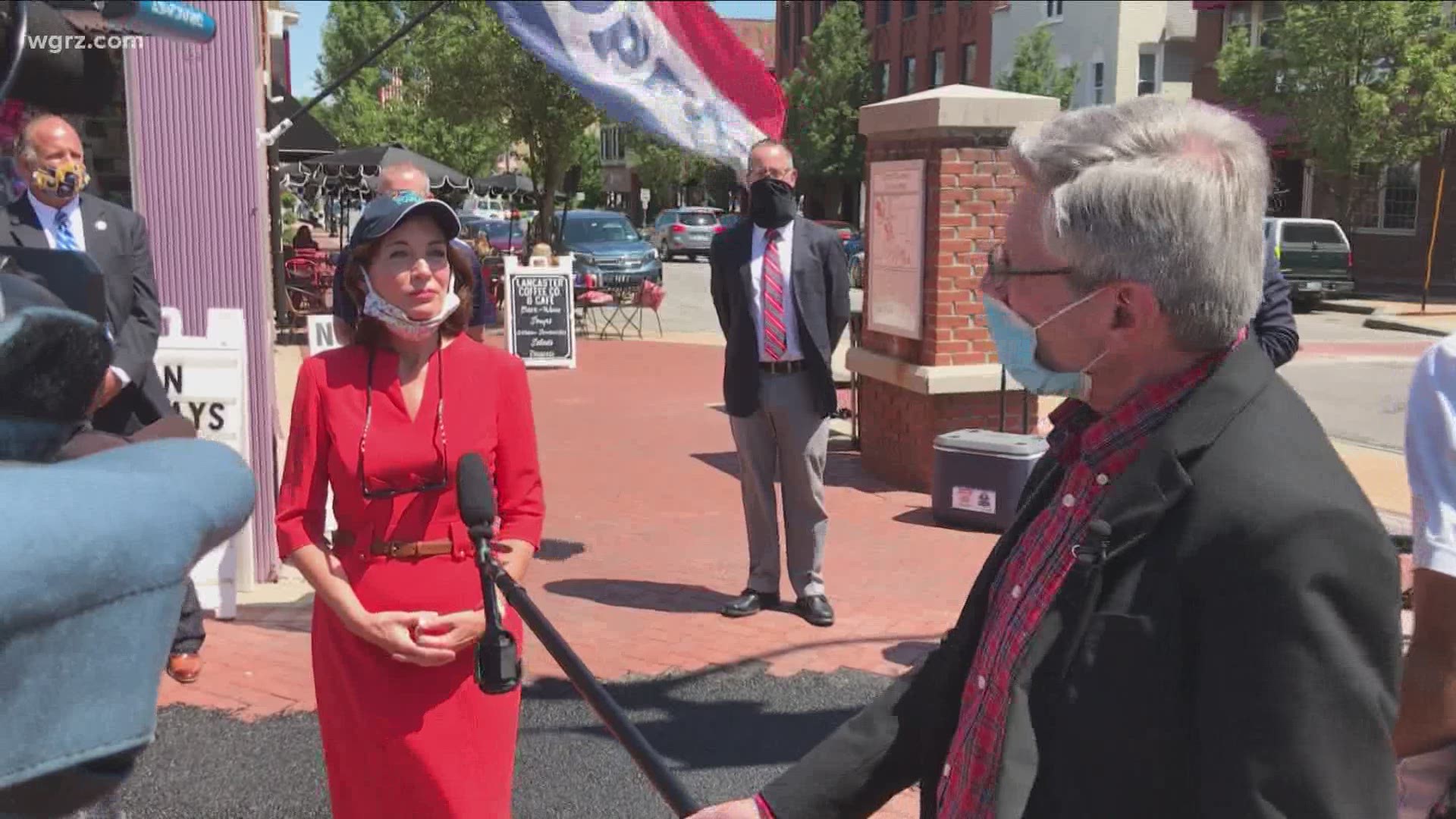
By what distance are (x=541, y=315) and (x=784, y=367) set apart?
10.1 meters

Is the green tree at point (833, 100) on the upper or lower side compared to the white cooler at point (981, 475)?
upper

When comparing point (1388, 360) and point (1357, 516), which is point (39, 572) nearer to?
point (1357, 516)

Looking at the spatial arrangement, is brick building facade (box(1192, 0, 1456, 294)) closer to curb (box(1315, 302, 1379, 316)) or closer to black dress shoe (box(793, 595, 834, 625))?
curb (box(1315, 302, 1379, 316))

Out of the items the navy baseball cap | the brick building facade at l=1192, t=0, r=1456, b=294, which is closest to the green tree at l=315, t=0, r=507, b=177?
the brick building facade at l=1192, t=0, r=1456, b=294

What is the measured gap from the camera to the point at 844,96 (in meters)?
55.1

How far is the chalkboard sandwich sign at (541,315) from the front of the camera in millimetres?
15945

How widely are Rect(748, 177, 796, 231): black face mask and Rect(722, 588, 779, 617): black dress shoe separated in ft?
5.70

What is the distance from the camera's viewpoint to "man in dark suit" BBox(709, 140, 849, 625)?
6.25 meters

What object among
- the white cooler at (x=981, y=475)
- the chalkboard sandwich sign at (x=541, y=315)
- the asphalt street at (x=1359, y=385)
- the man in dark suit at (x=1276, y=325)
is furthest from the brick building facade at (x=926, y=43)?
the man in dark suit at (x=1276, y=325)

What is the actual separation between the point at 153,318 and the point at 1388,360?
1725 centimetres

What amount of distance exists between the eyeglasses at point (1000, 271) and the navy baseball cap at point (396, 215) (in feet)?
5.06

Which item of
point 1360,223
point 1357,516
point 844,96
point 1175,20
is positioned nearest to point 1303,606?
point 1357,516

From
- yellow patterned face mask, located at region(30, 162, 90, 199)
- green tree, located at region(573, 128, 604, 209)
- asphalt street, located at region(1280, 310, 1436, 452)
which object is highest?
green tree, located at region(573, 128, 604, 209)

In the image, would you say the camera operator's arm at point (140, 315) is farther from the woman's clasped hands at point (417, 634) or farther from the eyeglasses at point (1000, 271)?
the eyeglasses at point (1000, 271)
